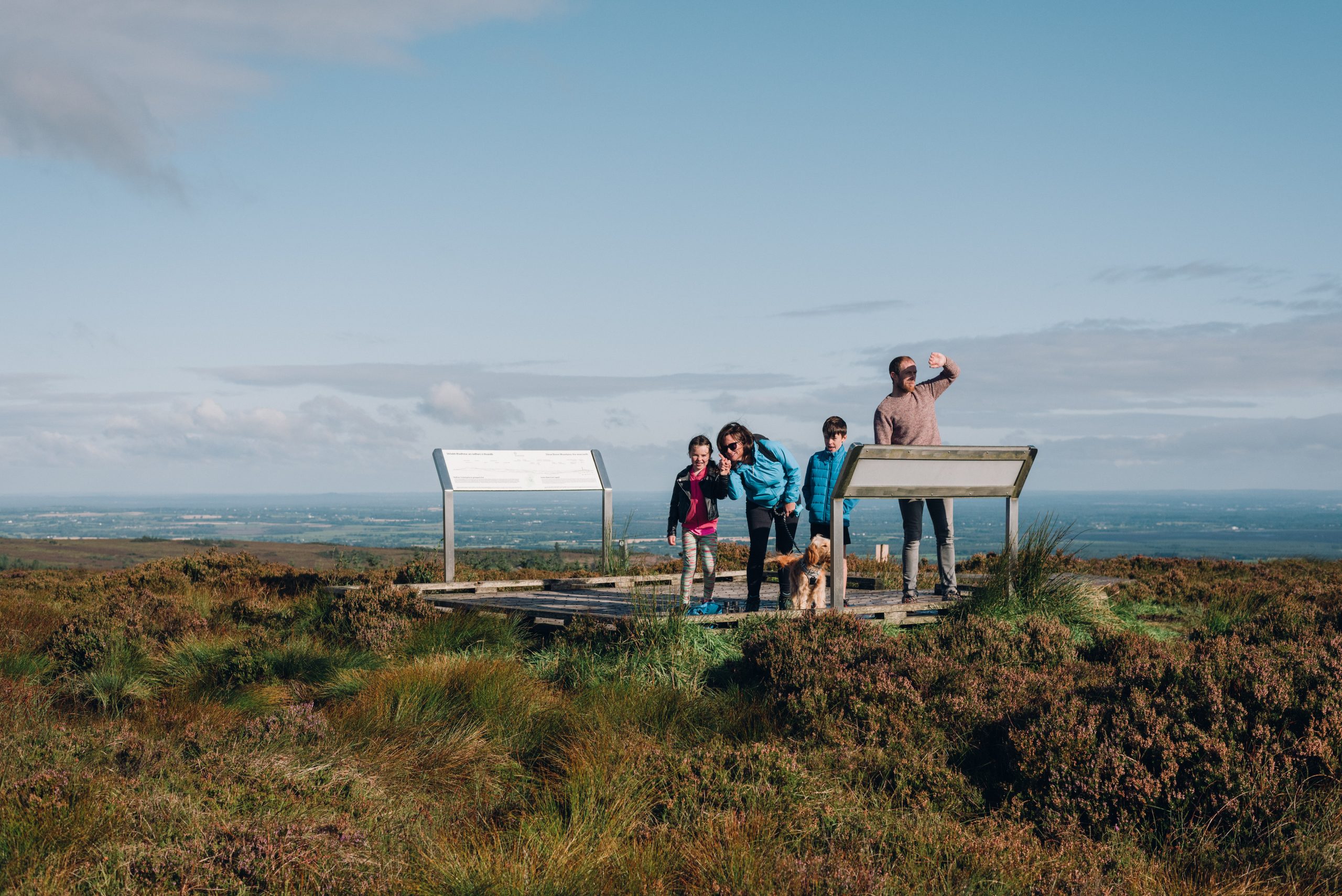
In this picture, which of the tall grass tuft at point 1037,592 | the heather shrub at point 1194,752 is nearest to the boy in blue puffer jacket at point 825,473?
the tall grass tuft at point 1037,592

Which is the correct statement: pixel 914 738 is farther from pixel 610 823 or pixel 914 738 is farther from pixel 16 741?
pixel 16 741

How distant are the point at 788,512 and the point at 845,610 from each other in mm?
1083

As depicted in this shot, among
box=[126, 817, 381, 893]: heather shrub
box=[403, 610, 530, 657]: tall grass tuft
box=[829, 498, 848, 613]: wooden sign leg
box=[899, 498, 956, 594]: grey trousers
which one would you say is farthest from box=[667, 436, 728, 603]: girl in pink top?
box=[126, 817, 381, 893]: heather shrub

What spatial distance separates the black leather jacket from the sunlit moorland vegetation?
4.27 feet

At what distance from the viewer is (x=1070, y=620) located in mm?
9234

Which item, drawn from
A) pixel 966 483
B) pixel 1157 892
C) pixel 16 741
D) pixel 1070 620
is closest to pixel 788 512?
pixel 966 483

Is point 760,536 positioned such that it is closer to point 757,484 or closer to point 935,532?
point 757,484

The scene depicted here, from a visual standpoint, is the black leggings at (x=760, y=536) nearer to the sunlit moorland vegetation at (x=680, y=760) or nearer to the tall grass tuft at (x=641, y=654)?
the sunlit moorland vegetation at (x=680, y=760)

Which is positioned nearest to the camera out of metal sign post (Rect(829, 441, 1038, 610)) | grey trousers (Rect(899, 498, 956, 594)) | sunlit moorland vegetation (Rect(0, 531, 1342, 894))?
sunlit moorland vegetation (Rect(0, 531, 1342, 894))

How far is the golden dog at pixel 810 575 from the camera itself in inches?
351

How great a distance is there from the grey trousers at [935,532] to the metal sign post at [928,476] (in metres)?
0.28

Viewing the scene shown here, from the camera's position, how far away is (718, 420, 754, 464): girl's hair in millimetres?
8945

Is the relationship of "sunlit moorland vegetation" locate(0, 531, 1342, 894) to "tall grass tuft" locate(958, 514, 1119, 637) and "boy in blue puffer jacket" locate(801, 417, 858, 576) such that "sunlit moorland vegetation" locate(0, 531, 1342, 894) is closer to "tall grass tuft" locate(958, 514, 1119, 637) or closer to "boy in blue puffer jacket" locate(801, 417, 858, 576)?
"tall grass tuft" locate(958, 514, 1119, 637)

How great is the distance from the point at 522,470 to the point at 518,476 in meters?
0.11
